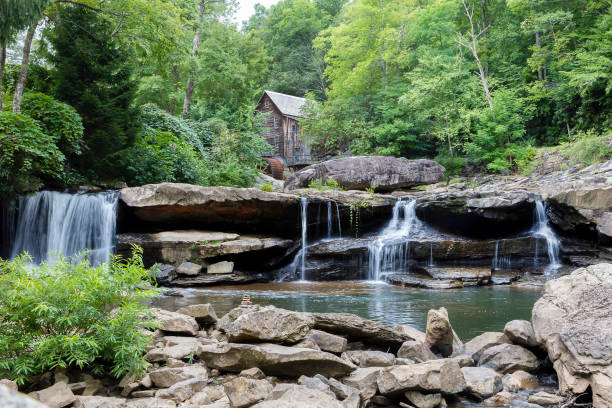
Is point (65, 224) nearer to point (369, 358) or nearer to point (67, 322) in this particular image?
point (67, 322)

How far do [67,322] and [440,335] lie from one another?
13.2 ft

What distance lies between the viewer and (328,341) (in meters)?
4.36

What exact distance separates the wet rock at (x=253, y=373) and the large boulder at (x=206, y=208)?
30.1 ft

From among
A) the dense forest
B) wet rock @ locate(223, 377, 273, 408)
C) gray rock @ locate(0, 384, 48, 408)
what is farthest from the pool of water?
gray rock @ locate(0, 384, 48, 408)

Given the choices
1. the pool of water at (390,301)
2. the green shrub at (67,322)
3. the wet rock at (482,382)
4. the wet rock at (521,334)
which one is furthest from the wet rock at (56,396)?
the wet rock at (521,334)

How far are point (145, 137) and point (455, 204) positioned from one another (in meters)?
11.7

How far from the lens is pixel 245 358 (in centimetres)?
366

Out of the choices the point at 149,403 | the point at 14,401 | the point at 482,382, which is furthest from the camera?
the point at 482,382

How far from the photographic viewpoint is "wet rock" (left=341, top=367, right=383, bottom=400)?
3.52 metres

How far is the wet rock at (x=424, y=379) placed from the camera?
342 centimetres

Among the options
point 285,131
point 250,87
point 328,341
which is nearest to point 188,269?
point 328,341

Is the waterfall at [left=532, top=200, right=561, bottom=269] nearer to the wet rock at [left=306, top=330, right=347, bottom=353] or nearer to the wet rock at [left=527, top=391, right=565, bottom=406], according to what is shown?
the wet rock at [left=527, top=391, right=565, bottom=406]

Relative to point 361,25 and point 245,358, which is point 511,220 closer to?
point 245,358

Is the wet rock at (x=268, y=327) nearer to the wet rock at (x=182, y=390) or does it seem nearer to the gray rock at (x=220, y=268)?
the wet rock at (x=182, y=390)
